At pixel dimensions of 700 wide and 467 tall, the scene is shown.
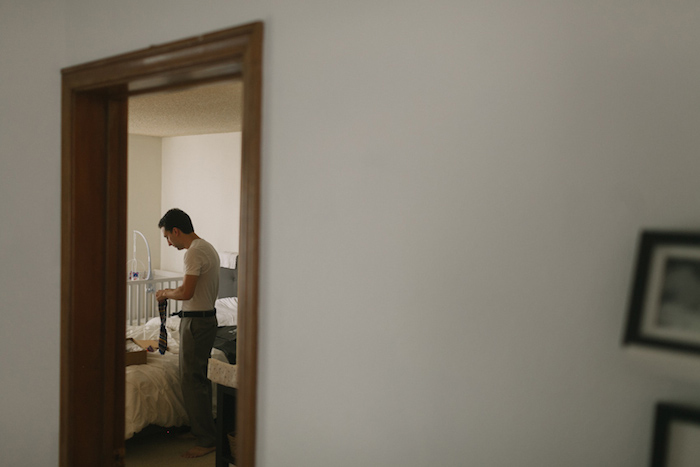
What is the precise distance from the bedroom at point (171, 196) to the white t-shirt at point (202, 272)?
374 millimetres

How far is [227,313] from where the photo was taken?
14.1ft

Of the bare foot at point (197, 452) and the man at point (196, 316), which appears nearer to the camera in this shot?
the man at point (196, 316)

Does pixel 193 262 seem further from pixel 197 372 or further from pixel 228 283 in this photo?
A: pixel 228 283

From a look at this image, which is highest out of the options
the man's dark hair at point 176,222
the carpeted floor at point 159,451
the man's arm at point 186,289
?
the man's dark hair at point 176,222

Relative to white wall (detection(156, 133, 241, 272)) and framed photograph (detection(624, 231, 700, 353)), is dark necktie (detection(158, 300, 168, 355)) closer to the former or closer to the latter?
white wall (detection(156, 133, 241, 272))

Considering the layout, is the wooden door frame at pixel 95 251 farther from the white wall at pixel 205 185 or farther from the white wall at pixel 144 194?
the white wall at pixel 144 194

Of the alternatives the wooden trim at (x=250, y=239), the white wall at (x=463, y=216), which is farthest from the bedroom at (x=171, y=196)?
the white wall at (x=463, y=216)

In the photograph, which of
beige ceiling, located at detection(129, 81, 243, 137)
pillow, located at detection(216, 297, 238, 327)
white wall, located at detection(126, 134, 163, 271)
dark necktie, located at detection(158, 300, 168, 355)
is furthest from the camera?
white wall, located at detection(126, 134, 163, 271)

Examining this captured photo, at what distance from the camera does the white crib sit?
211 inches

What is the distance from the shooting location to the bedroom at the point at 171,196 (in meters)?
3.26

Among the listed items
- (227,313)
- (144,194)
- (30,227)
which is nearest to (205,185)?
(144,194)

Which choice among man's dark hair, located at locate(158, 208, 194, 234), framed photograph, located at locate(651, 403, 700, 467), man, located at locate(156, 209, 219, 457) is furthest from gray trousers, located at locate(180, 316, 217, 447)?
framed photograph, located at locate(651, 403, 700, 467)

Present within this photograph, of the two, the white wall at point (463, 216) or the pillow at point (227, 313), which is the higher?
the white wall at point (463, 216)

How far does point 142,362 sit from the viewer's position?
10.8ft
